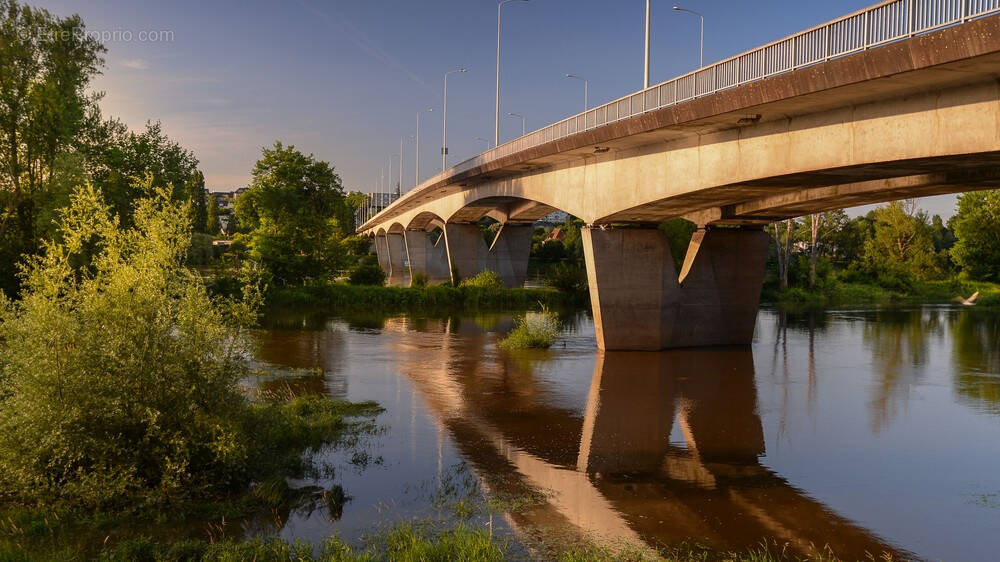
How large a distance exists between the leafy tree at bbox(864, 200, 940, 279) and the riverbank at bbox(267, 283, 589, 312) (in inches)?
1362

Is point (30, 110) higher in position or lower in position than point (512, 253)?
higher

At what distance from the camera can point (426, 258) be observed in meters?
64.4

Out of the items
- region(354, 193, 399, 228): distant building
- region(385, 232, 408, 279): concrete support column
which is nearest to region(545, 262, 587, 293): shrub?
region(385, 232, 408, 279): concrete support column

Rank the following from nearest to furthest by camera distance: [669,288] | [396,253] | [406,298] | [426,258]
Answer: [669,288], [406,298], [426,258], [396,253]

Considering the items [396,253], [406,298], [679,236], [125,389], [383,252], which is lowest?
[125,389]

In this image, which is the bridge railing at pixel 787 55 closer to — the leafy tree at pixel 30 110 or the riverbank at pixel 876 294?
the leafy tree at pixel 30 110

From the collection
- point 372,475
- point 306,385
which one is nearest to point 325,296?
point 306,385

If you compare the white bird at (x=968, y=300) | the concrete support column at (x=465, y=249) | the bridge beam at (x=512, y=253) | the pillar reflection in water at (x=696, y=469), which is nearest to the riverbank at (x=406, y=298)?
the bridge beam at (x=512, y=253)

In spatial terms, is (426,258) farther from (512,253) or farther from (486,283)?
(486,283)

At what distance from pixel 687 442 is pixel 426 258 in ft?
170

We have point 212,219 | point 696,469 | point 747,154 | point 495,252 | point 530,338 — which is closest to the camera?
point 696,469

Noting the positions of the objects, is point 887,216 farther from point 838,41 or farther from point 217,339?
point 217,339

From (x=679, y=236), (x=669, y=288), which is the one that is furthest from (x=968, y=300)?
(x=669, y=288)

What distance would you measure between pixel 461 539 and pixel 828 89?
1089cm
